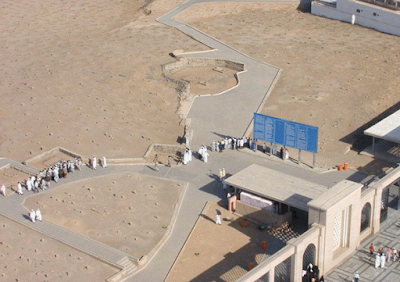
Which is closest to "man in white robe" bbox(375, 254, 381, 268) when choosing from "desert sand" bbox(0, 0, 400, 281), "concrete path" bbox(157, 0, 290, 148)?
"desert sand" bbox(0, 0, 400, 281)

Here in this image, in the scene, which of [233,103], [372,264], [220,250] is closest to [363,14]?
[233,103]

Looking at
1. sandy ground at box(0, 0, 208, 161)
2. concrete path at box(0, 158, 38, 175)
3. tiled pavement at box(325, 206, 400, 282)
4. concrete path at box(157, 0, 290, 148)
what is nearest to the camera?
tiled pavement at box(325, 206, 400, 282)

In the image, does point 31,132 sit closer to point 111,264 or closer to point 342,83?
point 111,264

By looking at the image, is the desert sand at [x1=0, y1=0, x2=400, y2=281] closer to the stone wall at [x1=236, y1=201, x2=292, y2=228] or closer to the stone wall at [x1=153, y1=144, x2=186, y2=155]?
the stone wall at [x1=153, y1=144, x2=186, y2=155]

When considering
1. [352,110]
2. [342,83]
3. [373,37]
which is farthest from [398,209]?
[373,37]

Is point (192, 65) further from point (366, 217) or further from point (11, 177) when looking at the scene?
→ point (366, 217)
